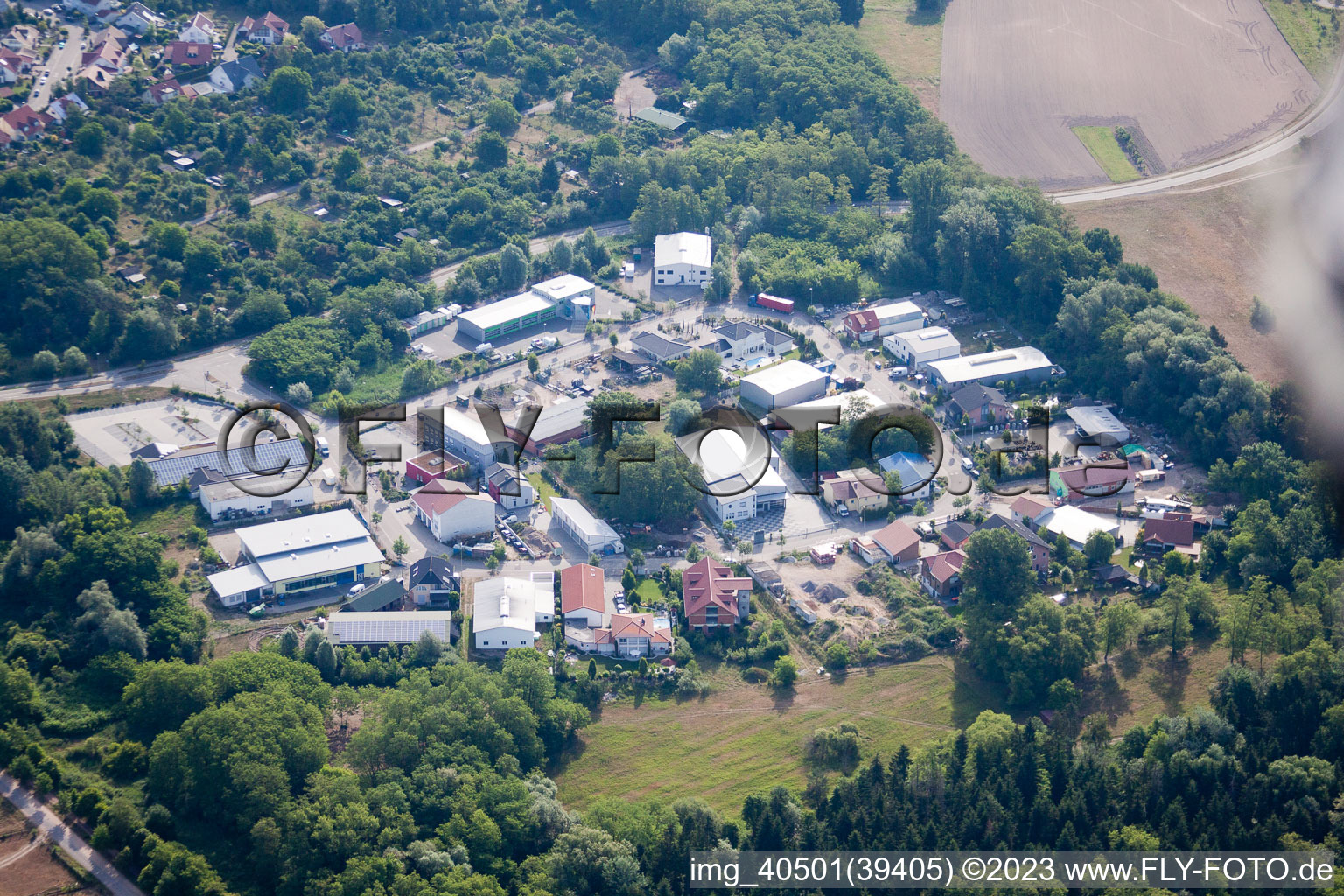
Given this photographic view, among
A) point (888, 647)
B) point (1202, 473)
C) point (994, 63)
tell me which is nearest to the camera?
point (888, 647)

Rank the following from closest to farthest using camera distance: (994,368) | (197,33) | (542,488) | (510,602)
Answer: (510,602) → (542,488) → (994,368) → (197,33)

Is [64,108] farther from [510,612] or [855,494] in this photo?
[855,494]

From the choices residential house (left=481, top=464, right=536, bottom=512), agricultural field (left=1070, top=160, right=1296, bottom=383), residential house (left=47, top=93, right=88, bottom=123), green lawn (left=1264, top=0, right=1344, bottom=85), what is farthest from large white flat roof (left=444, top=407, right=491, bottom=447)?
green lawn (left=1264, top=0, right=1344, bottom=85)

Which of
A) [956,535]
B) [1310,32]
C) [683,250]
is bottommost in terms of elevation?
[956,535]

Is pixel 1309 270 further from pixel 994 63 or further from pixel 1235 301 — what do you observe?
pixel 994 63

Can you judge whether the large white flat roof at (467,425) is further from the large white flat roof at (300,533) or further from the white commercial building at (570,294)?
the white commercial building at (570,294)

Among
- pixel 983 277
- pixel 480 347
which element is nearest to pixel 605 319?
pixel 480 347

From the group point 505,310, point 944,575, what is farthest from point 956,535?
point 505,310
